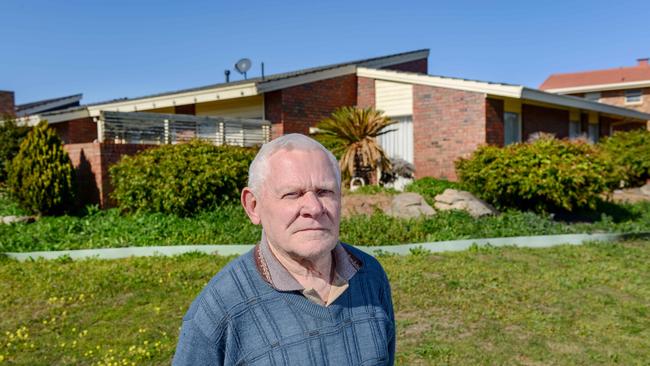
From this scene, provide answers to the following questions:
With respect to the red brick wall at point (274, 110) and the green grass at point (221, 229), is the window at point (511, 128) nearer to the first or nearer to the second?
the green grass at point (221, 229)

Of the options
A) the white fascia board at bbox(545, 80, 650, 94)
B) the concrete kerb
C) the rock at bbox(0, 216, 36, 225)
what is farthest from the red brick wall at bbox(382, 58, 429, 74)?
the white fascia board at bbox(545, 80, 650, 94)

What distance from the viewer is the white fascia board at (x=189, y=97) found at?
15984mm

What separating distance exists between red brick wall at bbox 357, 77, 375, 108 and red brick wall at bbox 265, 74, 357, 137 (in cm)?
43

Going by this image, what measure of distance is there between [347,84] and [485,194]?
23.8 feet

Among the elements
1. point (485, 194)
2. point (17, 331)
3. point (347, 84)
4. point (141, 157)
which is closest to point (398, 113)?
point (347, 84)

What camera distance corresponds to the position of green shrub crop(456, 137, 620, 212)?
1174 centimetres

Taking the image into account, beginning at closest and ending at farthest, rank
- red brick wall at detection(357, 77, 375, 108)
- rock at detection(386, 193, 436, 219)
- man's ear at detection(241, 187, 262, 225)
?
man's ear at detection(241, 187, 262, 225) → rock at detection(386, 193, 436, 219) → red brick wall at detection(357, 77, 375, 108)

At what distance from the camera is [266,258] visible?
176 centimetres

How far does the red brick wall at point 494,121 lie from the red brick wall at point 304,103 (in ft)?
15.2

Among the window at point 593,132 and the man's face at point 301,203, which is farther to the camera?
the window at point 593,132

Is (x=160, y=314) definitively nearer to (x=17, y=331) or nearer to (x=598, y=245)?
(x=17, y=331)

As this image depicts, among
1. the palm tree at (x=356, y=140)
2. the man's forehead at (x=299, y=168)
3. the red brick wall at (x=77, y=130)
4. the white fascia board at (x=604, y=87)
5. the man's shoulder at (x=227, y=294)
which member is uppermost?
the white fascia board at (x=604, y=87)

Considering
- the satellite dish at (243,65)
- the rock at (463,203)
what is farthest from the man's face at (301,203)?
the satellite dish at (243,65)

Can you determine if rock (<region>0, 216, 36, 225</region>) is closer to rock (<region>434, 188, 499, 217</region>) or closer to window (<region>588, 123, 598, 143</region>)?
rock (<region>434, 188, 499, 217</region>)
